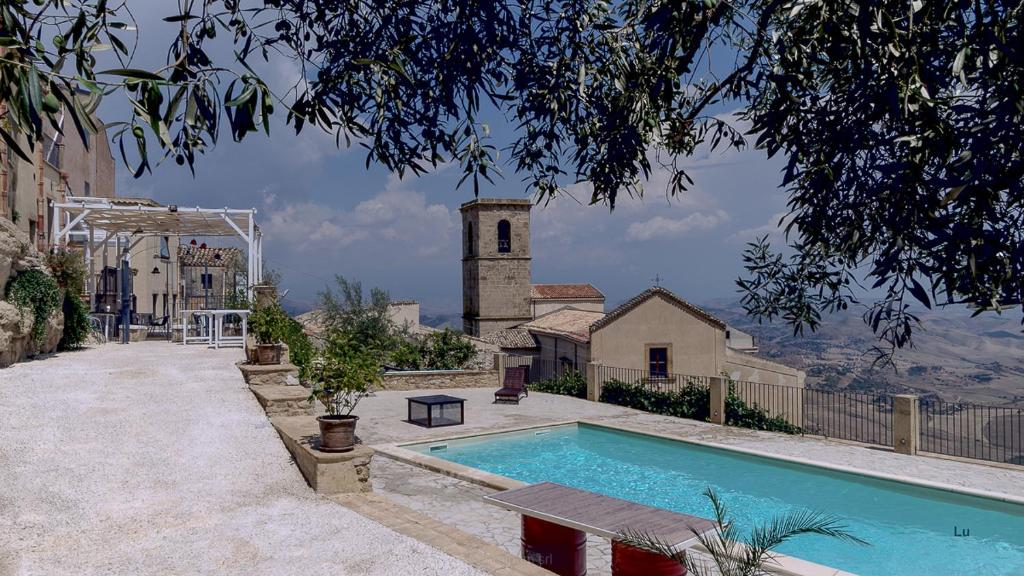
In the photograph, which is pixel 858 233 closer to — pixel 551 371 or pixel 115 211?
pixel 115 211

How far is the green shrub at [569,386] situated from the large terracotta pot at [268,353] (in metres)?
11.4

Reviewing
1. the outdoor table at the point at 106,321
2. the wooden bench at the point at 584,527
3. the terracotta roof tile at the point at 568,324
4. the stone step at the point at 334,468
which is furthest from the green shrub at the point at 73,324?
the terracotta roof tile at the point at 568,324

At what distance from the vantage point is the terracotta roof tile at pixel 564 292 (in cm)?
4488

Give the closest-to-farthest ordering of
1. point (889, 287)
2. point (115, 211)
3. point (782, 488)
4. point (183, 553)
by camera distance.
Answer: point (889, 287) < point (183, 553) < point (782, 488) < point (115, 211)

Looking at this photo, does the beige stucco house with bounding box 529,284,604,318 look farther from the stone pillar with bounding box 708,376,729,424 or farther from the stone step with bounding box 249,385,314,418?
the stone step with bounding box 249,385,314,418

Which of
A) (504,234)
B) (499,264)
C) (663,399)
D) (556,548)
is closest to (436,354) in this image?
(663,399)

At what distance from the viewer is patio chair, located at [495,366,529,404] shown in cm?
1969

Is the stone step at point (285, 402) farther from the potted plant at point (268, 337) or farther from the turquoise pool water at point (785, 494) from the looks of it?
the turquoise pool water at point (785, 494)

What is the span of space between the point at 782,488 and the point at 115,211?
15.4 meters

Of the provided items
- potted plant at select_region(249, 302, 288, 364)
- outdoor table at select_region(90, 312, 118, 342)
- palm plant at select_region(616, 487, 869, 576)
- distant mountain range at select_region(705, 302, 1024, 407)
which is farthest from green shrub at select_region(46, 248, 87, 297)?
distant mountain range at select_region(705, 302, 1024, 407)

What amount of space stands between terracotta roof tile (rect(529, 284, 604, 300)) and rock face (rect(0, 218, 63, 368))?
32.5 meters

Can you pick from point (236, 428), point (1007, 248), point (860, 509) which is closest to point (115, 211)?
point (236, 428)

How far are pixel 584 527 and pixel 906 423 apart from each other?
1062cm

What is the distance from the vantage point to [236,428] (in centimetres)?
928
